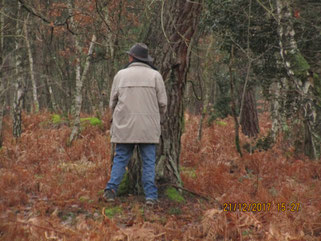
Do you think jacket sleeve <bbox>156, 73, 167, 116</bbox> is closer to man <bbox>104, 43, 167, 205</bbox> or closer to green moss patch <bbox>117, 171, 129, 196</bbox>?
man <bbox>104, 43, 167, 205</bbox>

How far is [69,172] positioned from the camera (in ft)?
21.4

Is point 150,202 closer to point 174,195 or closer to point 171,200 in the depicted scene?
point 171,200

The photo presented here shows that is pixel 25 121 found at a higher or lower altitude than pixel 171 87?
lower

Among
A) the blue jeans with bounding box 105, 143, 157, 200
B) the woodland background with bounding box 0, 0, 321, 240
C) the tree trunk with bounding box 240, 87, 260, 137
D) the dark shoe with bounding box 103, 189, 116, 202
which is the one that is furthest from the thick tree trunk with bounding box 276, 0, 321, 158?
the dark shoe with bounding box 103, 189, 116, 202

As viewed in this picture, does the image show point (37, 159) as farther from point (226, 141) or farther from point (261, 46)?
point (261, 46)

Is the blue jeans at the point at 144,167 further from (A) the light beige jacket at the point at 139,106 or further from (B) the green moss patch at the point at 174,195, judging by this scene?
(B) the green moss patch at the point at 174,195

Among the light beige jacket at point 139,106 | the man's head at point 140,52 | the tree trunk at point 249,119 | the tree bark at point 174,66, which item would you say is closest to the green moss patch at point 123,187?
the tree bark at point 174,66

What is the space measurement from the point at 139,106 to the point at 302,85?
16.6 ft

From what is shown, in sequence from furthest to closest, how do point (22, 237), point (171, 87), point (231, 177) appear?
point (231, 177) → point (171, 87) → point (22, 237)

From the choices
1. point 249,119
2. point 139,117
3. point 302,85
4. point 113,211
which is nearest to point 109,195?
point 113,211

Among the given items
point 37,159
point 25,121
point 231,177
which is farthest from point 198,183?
point 25,121

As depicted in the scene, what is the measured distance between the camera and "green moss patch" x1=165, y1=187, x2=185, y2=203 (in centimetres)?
495

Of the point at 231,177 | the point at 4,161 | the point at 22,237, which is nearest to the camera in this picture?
the point at 22,237

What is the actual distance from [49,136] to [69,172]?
3991mm
